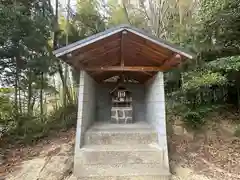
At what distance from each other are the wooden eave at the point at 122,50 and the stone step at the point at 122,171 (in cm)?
197

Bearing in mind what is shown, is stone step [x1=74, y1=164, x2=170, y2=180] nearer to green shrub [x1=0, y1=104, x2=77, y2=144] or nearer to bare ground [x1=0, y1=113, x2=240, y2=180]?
bare ground [x1=0, y1=113, x2=240, y2=180]

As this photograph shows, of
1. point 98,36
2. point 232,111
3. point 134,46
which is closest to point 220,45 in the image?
point 232,111

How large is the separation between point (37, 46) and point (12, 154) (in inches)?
117

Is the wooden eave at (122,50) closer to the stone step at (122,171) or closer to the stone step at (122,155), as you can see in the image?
the stone step at (122,155)

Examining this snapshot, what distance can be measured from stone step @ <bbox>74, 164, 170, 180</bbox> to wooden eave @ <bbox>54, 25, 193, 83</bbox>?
197cm

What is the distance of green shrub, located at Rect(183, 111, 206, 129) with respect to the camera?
5285 mm

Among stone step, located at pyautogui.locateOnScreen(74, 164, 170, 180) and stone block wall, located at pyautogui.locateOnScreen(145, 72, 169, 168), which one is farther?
stone block wall, located at pyautogui.locateOnScreen(145, 72, 169, 168)

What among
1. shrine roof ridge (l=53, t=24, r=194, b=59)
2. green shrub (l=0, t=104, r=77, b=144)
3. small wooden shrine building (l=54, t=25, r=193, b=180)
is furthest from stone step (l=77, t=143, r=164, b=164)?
green shrub (l=0, t=104, r=77, b=144)

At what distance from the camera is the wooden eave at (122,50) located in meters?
3.33

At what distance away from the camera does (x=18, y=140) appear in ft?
16.8

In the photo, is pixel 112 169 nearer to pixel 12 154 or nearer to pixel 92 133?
pixel 92 133

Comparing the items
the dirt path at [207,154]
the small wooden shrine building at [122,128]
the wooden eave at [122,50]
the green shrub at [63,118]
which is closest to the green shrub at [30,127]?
the green shrub at [63,118]

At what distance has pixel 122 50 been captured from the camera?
400 centimetres

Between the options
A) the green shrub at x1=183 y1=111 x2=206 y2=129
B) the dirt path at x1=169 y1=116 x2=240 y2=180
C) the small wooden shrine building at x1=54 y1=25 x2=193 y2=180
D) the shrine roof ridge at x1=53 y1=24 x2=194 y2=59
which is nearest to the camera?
the shrine roof ridge at x1=53 y1=24 x2=194 y2=59
